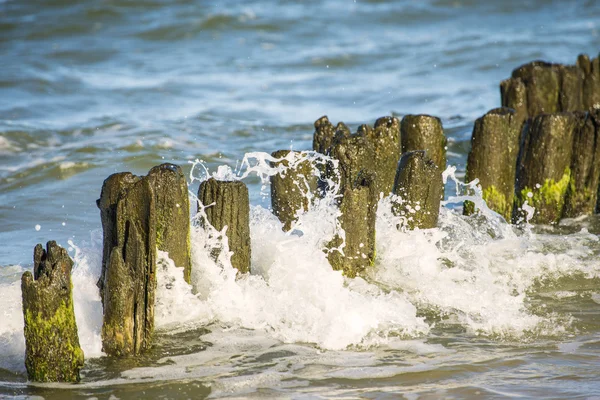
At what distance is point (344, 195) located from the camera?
207 inches

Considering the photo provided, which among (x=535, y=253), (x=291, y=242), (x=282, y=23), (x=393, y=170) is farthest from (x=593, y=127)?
(x=282, y=23)

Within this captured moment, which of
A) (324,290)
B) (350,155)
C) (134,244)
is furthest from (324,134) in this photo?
(134,244)

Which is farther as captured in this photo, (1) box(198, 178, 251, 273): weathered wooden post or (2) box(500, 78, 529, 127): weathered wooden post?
(2) box(500, 78, 529, 127): weathered wooden post

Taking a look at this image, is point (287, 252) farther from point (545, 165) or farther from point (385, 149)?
point (545, 165)

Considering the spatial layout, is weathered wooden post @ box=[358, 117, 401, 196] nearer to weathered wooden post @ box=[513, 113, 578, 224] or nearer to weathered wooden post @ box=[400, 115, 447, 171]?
weathered wooden post @ box=[400, 115, 447, 171]

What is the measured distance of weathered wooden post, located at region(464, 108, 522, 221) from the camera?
6.71m

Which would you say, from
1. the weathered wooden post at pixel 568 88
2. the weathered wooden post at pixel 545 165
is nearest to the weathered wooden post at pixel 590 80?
the weathered wooden post at pixel 568 88

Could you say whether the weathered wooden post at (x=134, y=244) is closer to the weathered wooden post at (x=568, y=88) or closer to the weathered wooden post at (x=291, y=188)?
the weathered wooden post at (x=291, y=188)

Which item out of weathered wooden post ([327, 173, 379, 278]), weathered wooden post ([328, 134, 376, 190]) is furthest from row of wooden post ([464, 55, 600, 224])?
weathered wooden post ([327, 173, 379, 278])

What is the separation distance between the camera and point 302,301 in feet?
17.0

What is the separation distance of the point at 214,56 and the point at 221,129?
701cm

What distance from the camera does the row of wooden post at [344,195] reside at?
4.24 meters

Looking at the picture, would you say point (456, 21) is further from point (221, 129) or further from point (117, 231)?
point (117, 231)

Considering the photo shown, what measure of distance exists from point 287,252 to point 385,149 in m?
1.28
